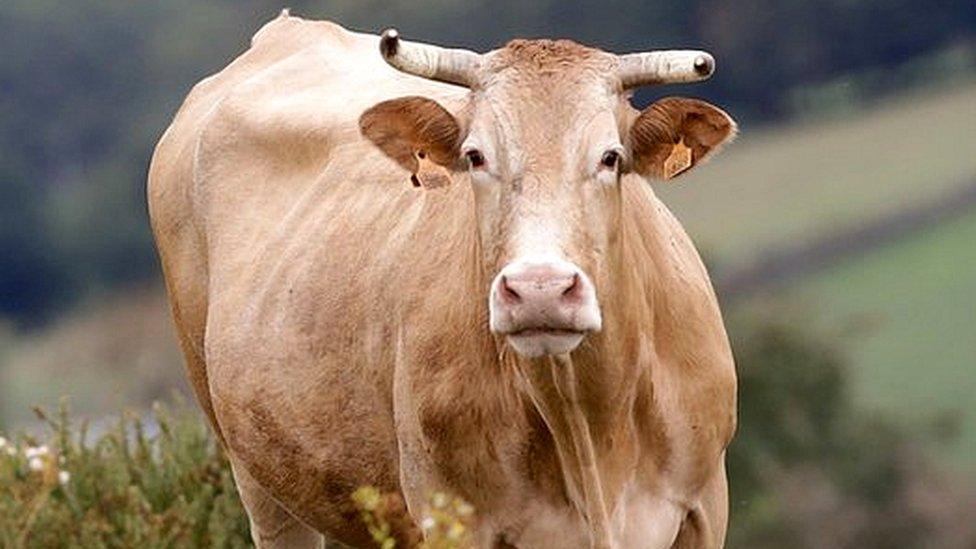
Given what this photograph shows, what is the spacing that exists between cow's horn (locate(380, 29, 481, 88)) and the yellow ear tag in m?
0.56

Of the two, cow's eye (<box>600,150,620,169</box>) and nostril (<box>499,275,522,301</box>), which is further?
cow's eye (<box>600,150,620,169</box>)

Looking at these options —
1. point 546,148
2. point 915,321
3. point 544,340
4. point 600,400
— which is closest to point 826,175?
point 915,321

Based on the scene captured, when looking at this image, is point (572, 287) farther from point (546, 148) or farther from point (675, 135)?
point (675, 135)

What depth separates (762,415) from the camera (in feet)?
57.8

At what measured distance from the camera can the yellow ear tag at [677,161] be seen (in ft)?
28.7

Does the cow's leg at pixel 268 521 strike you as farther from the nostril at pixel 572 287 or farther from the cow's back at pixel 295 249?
the nostril at pixel 572 287

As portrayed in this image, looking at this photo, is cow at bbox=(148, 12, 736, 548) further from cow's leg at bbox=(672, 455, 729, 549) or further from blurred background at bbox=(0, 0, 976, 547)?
blurred background at bbox=(0, 0, 976, 547)

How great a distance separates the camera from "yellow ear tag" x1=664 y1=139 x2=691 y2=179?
876 centimetres

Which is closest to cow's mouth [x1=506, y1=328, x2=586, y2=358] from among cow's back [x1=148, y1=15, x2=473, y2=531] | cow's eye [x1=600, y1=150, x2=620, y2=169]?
cow's eye [x1=600, y1=150, x2=620, y2=169]

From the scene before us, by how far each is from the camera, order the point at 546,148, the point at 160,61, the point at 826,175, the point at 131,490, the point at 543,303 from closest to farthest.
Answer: the point at 543,303
the point at 546,148
the point at 131,490
the point at 826,175
the point at 160,61

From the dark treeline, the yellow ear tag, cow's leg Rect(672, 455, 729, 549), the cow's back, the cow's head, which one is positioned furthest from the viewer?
the dark treeline

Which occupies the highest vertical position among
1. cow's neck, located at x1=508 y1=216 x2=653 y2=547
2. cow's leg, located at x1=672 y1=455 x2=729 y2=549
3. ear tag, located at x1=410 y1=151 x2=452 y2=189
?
ear tag, located at x1=410 y1=151 x2=452 y2=189

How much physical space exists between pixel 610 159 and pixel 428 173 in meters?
0.63

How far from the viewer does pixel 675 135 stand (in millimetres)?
8750
